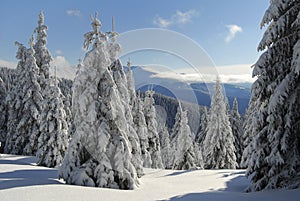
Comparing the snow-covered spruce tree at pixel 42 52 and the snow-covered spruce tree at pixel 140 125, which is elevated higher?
the snow-covered spruce tree at pixel 42 52

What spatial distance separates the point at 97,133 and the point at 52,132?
1182cm

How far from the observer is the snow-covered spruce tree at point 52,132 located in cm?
2254

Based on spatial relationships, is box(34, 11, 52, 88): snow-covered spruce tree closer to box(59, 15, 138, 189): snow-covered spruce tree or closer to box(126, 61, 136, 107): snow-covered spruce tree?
box(126, 61, 136, 107): snow-covered spruce tree

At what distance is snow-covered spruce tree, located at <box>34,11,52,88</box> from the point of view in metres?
30.5

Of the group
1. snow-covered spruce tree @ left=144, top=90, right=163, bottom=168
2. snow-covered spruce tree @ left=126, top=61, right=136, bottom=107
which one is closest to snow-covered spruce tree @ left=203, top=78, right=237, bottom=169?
snow-covered spruce tree @ left=144, top=90, right=163, bottom=168

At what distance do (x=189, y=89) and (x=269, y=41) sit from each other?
787 inches

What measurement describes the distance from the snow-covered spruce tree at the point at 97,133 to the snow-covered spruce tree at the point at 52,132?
10.5 meters

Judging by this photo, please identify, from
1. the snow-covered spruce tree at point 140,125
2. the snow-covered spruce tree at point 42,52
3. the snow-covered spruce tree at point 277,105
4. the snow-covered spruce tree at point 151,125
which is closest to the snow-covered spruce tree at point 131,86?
the snow-covered spruce tree at point 140,125

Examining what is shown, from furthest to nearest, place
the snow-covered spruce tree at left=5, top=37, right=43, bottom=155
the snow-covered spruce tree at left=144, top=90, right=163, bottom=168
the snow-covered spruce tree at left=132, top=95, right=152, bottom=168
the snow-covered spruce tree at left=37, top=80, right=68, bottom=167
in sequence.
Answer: the snow-covered spruce tree at left=144, top=90, right=163, bottom=168, the snow-covered spruce tree at left=132, top=95, right=152, bottom=168, the snow-covered spruce tree at left=5, top=37, right=43, bottom=155, the snow-covered spruce tree at left=37, top=80, right=68, bottom=167

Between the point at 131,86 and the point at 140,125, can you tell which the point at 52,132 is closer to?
the point at 131,86

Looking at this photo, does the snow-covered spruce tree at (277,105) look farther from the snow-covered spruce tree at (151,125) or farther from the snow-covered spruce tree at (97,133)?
the snow-covered spruce tree at (151,125)

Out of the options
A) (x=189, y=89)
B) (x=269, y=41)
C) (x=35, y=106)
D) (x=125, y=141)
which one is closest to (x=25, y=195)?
(x=125, y=141)

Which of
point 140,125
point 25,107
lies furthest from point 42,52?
point 140,125

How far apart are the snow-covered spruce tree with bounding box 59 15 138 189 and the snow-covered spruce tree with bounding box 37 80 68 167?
10.5 m
